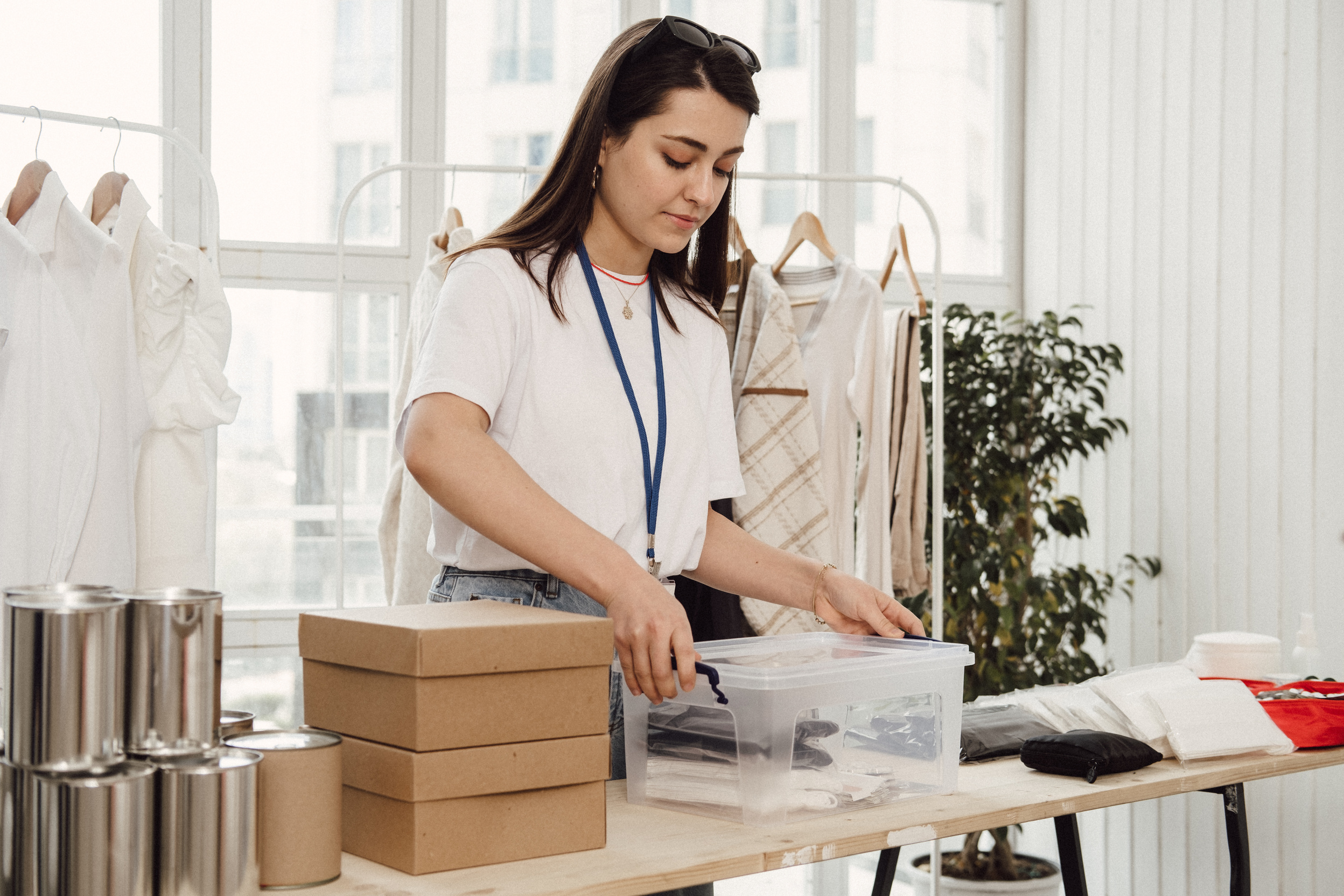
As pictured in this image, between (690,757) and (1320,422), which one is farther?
(1320,422)

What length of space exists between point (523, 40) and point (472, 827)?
273 cm

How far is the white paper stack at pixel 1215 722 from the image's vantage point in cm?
163

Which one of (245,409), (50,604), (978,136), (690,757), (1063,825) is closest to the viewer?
(50,604)

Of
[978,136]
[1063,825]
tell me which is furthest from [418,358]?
[978,136]

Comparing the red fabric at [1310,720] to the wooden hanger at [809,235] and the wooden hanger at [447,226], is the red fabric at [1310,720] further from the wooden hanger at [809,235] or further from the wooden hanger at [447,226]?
the wooden hanger at [447,226]

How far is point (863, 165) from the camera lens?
370 cm

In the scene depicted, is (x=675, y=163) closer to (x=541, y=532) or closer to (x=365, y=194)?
(x=541, y=532)

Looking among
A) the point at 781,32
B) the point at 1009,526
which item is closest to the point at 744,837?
the point at 1009,526

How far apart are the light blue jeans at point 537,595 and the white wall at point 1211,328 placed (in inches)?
77.6

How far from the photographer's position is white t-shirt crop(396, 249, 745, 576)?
1.29 m

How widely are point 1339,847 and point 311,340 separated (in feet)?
8.72

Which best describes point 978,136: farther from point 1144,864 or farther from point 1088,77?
point 1144,864

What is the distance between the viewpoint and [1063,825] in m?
1.81

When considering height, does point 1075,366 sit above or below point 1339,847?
above
